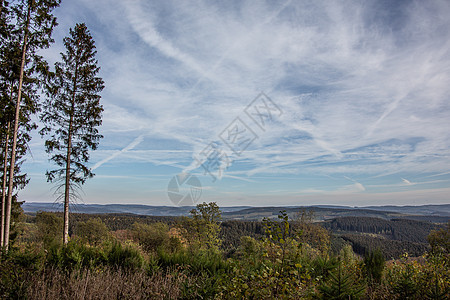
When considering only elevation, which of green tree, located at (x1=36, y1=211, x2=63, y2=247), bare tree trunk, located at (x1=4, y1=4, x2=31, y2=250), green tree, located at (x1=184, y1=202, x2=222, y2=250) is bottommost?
green tree, located at (x1=36, y1=211, x2=63, y2=247)

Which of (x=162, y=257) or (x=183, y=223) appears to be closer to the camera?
(x=162, y=257)

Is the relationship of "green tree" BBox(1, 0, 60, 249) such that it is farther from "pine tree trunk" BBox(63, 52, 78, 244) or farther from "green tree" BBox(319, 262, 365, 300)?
"green tree" BBox(319, 262, 365, 300)

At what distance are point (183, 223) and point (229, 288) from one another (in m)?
12.3

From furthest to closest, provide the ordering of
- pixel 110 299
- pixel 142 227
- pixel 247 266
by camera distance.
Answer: pixel 142 227 < pixel 247 266 < pixel 110 299

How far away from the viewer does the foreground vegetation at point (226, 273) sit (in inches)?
138

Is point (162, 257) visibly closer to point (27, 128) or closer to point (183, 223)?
point (183, 223)

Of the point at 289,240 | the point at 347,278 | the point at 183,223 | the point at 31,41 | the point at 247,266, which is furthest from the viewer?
the point at 183,223

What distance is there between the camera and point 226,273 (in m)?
5.30

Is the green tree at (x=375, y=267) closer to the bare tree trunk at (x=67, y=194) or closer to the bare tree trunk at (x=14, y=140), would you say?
the bare tree trunk at (x=14, y=140)

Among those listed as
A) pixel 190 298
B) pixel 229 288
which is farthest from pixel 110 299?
pixel 229 288

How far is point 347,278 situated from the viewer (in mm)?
3229

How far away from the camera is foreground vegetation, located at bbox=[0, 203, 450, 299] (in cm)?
351

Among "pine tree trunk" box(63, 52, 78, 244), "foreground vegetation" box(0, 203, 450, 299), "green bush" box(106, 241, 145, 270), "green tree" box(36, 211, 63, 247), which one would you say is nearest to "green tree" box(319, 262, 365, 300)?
"foreground vegetation" box(0, 203, 450, 299)

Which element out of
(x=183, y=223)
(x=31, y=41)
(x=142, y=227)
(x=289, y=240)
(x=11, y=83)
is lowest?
(x=142, y=227)
